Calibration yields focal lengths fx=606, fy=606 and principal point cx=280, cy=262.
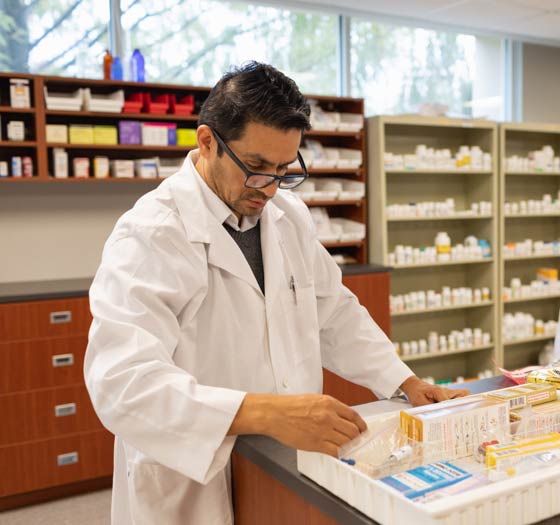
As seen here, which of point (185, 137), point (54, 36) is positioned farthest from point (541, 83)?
point (54, 36)

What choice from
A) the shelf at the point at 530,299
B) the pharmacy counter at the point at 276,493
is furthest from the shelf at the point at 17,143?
the shelf at the point at 530,299

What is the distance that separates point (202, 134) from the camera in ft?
4.53

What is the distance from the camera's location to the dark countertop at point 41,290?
3084mm

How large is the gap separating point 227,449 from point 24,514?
8.28 ft

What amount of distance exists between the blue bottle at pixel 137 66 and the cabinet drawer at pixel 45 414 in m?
1.86

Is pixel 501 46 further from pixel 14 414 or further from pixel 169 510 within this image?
pixel 169 510

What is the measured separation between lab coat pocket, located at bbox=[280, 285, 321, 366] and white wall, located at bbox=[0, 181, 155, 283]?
2.68m

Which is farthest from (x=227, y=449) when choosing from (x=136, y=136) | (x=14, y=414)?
(x=136, y=136)

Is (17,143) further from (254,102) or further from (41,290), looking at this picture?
(254,102)

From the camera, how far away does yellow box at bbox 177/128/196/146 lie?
12.3ft

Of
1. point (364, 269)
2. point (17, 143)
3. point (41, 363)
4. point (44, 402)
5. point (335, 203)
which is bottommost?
point (44, 402)

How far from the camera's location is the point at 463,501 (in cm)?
81

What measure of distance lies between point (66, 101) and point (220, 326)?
2.54 metres

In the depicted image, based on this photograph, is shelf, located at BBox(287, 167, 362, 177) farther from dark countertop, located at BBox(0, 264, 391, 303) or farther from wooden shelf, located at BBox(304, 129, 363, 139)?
dark countertop, located at BBox(0, 264, 391, 303)
